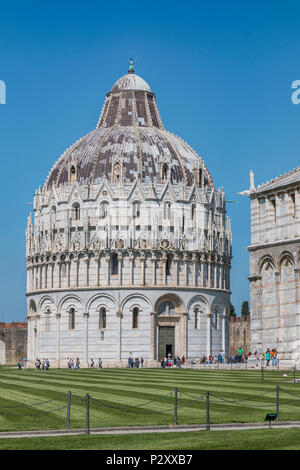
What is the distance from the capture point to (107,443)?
23562 mm

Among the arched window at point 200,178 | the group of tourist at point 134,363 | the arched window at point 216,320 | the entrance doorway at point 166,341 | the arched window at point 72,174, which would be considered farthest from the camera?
the arched window at point 200,178

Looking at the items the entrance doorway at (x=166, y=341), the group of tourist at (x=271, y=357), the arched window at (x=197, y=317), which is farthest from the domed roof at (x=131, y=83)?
the group of tourist at (x=271, y=357)

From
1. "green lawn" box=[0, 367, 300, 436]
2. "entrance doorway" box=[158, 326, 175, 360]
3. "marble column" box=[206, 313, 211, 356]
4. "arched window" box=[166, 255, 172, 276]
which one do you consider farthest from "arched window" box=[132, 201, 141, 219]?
"green lawn" box=[0, 367, 300, 436]

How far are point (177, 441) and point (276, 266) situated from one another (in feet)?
133

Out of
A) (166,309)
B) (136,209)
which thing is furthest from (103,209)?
(166,309)

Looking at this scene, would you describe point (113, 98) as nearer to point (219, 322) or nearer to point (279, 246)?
point (219, 322)

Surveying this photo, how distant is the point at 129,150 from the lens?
11088 cm

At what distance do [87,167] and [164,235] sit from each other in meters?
13.0

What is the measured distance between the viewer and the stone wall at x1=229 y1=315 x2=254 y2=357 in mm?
128875

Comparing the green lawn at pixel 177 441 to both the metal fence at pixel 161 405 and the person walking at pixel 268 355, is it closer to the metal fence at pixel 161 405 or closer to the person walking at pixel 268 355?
the metal fence at pixel 161 405

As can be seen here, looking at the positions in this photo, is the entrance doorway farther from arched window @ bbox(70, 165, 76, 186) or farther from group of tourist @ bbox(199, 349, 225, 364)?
arched window @ bbox(70, 165, 76, 186)

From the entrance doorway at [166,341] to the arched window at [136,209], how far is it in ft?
44.0

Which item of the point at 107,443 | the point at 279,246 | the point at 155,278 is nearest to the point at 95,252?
the point at 155,278

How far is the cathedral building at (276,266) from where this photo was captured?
61688mm
